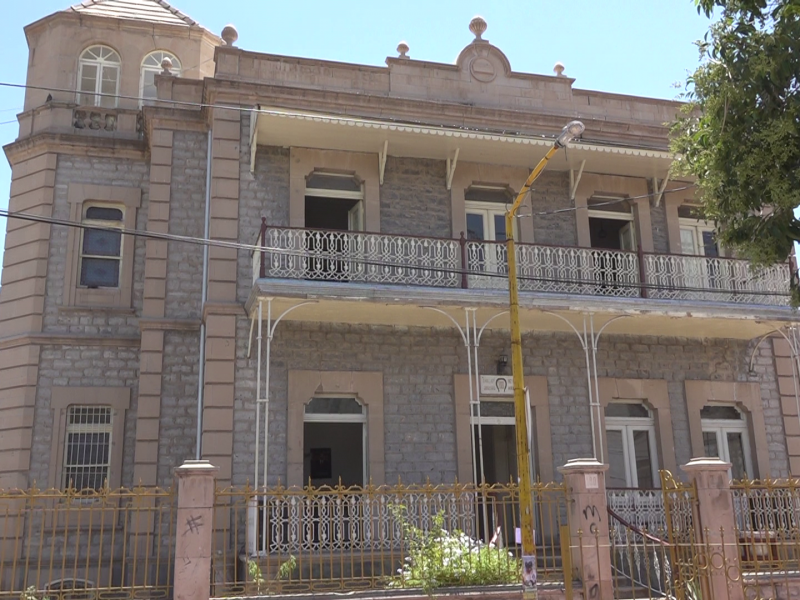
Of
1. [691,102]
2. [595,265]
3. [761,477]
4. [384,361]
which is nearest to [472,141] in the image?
[595,265]

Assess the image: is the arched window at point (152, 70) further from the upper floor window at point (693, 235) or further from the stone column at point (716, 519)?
the stone column at point (716, 519)

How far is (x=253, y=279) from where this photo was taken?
14.4 meters

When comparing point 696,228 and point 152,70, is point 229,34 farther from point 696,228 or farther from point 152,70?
point 696,228

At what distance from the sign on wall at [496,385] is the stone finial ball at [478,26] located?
6970 mm

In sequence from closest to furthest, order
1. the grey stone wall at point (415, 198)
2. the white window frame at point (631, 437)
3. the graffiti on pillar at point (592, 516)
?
1. the graffiti on pillar at point (592, 516)
2. the white window frame at point (631, 437)
3. the grey stone wall at point (415, 198)

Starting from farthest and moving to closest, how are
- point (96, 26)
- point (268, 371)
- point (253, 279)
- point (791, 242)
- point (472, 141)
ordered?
point (96, 26), point (472, 141), point (253, 279), point (268, 371), point (791, 242)

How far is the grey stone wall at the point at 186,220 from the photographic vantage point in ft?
49.8

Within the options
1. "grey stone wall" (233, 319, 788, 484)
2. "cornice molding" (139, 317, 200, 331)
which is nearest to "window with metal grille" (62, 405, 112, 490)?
"cornice molding" (139, 317, 200, 331)

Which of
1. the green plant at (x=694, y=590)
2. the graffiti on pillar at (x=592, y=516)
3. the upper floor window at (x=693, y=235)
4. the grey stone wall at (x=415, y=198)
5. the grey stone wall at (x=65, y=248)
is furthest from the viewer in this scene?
the upper floor window at (x=693, y=235)

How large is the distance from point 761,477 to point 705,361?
2.38 metres

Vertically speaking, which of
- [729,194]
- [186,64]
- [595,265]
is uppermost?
[186,64]

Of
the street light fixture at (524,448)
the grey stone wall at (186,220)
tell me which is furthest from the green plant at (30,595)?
the grey stone wall at (186,220)

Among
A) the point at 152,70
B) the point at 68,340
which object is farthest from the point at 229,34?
the point at 68,340

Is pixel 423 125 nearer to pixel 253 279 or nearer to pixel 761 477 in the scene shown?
pixel 253 279
